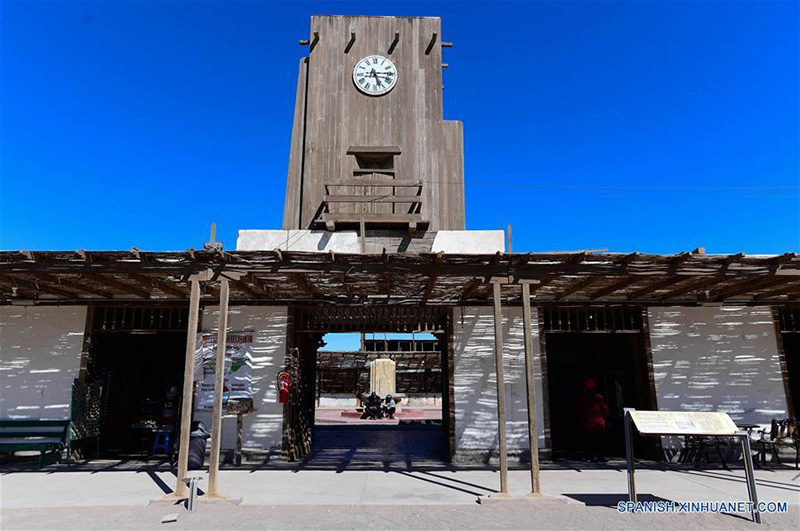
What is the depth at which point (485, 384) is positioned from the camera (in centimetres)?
1084

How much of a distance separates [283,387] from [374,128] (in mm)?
8042

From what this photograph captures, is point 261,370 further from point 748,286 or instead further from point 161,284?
point 748,286

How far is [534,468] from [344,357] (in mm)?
21783

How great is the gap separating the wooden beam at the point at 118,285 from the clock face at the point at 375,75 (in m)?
8.53

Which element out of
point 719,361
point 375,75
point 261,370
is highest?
point 375,75

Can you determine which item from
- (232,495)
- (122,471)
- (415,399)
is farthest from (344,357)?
(232,495)

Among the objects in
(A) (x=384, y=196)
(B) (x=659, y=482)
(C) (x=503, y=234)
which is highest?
(A) (x=384, y=196)

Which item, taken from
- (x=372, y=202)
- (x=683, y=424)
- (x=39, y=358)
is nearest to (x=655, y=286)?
(x=683, y=424)

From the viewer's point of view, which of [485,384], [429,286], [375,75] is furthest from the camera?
[375,75]

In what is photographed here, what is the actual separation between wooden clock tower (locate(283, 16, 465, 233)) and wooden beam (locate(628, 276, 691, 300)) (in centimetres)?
536

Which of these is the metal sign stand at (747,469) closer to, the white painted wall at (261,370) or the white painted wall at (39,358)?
the white painted wall at (261,370)

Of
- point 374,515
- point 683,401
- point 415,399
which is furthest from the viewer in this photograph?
point 415,399

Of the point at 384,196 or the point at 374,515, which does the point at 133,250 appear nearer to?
the point at 374,515

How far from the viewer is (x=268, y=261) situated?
25.4 feet
